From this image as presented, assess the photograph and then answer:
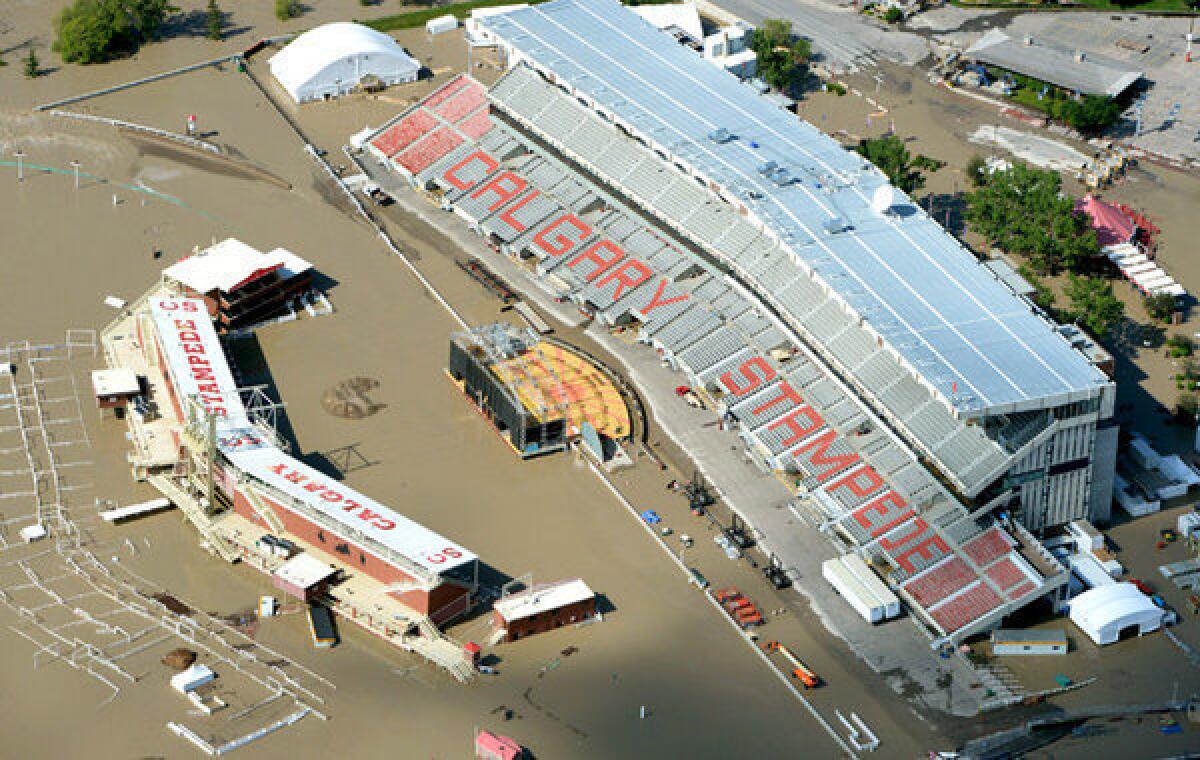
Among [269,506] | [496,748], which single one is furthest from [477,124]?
[496,748]

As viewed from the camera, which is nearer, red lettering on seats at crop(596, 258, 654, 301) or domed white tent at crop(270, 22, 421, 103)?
red lettering on seats at crop(596, 258, 654, 301)

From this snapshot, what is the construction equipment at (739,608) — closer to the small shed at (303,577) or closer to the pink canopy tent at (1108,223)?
the small shed at (303,577)

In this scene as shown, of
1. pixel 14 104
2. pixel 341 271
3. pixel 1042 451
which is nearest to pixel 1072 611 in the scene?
pixel 1042 451

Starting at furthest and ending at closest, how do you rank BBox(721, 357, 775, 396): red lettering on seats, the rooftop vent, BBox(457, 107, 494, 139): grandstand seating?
BBox(457, 107, 494, 139): grandstand seating < the rooftop vent < BBox(721, 357, 775, 396): red lettering on seats

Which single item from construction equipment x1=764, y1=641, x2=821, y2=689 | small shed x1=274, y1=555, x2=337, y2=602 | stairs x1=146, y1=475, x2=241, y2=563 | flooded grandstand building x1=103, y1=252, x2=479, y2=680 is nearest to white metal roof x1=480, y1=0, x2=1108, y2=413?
construction equipment x1=764, y1=641, x2=821, y2=689

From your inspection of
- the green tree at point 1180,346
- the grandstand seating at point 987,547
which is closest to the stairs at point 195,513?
the grandstand seating at point 987,547

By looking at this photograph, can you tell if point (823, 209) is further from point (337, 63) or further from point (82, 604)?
point (82, 604)

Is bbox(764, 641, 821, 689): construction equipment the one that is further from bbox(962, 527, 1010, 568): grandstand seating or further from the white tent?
the white tent
